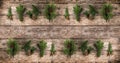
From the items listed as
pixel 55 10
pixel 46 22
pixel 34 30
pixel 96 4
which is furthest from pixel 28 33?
pixel 96 4

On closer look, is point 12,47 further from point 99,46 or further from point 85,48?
point 99,46

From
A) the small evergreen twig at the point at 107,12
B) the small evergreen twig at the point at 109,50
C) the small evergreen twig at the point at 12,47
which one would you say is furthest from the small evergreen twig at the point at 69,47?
the small evergreen twig at the point at 12,47

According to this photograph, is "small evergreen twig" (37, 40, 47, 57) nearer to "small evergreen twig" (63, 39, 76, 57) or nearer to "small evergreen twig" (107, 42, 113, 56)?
"small evergreen twig" (63, 39, 76, 57)

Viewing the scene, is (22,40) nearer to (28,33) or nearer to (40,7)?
(28,33)

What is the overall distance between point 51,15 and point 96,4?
1224 millimetres

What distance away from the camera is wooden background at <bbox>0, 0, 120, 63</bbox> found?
5.34 meters

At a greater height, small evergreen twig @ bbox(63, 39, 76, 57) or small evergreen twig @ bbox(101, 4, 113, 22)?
small evergreen twig @ bbox(101, 4, 113, 22)

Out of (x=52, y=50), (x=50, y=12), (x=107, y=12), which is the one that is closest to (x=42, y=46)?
(x=52, y=50)

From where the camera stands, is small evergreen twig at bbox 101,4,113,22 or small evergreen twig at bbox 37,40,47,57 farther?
small evergreen twig at bbox 101,4,113,22

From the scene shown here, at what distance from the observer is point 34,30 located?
5.38 m

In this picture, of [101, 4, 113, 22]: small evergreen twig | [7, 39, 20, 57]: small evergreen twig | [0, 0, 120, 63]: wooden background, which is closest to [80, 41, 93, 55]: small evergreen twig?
[0, 0, 120, 63]: wooden background

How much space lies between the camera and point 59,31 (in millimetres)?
5395

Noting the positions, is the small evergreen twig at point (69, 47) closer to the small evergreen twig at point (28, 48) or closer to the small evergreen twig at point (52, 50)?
the small evergreen twig at point (52, 50)

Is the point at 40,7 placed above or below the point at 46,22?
above
